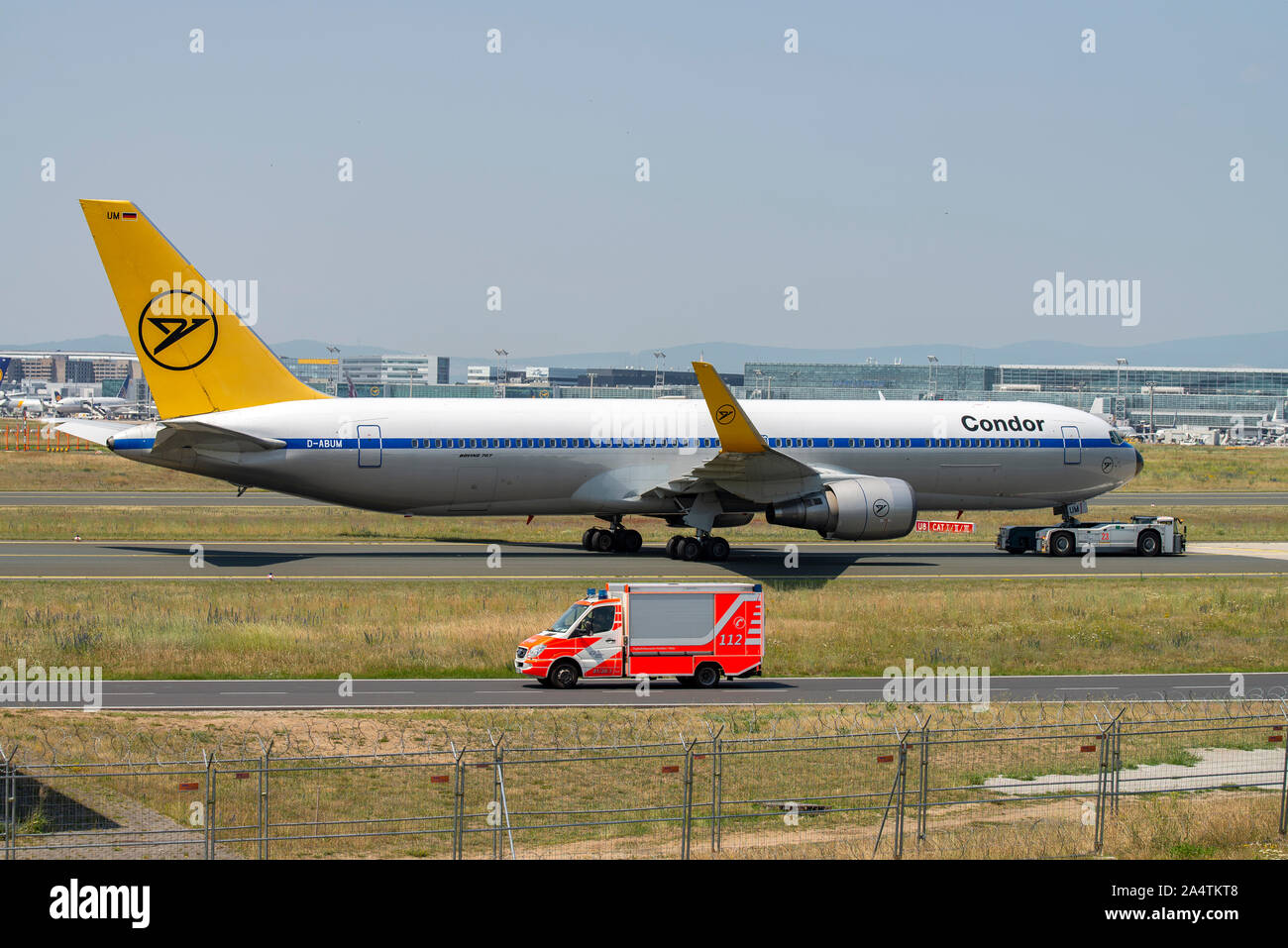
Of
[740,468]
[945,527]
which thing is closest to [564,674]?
[740,468]

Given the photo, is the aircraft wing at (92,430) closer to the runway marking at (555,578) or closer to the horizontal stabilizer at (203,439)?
the horizontal stabilizer at (203,439)

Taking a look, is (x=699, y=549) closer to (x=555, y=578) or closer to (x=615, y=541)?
(x=615, y=541)

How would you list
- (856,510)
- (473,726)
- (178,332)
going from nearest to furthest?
Result: (473,726)
(856,510)
(178,332)

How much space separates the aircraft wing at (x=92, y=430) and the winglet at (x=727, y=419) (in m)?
21.7

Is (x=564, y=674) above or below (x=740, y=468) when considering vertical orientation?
below

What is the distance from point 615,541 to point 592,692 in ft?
76.7

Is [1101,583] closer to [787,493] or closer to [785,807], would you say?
[787,493]

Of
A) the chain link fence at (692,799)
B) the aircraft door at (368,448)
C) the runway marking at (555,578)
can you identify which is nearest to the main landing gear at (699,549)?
the runway marking at (555,578)

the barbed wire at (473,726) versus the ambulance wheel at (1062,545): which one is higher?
the ambulance wheel at (1062,545)

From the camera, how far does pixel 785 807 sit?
2259 cm

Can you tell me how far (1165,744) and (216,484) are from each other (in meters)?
82.0

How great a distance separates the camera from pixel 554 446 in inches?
2040

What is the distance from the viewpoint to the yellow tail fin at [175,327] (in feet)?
158
